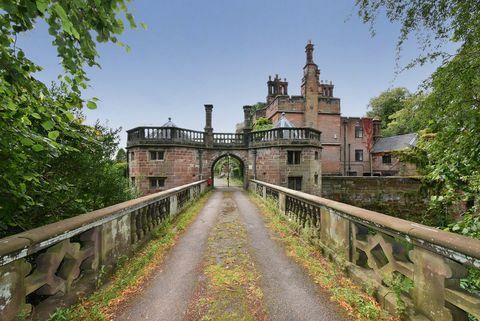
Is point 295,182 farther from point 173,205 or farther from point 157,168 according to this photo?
point 173,205

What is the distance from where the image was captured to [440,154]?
4.96m

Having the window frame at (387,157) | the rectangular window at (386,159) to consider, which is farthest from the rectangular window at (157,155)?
the rectangular window at (386,159)

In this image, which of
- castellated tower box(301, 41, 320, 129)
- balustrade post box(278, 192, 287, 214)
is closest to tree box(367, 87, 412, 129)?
castellated tower box(301, 41, 320, 129)

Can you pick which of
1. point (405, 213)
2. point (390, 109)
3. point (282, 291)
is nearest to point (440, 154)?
point (282, 291)

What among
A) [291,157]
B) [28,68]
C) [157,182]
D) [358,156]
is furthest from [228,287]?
[358,156]

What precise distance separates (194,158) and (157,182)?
3.37 m

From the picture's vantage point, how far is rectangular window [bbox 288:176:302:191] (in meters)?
17.5

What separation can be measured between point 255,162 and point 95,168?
1462 cm

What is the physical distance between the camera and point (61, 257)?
99.7 inches

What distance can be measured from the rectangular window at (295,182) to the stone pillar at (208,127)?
7.23 metres

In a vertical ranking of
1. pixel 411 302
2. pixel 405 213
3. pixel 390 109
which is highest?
pixel 390 109

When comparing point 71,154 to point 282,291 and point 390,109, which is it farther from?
point 390,109

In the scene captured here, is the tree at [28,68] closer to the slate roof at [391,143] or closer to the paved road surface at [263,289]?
the paved road surface at [263,289]

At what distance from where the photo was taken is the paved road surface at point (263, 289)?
2.64m
